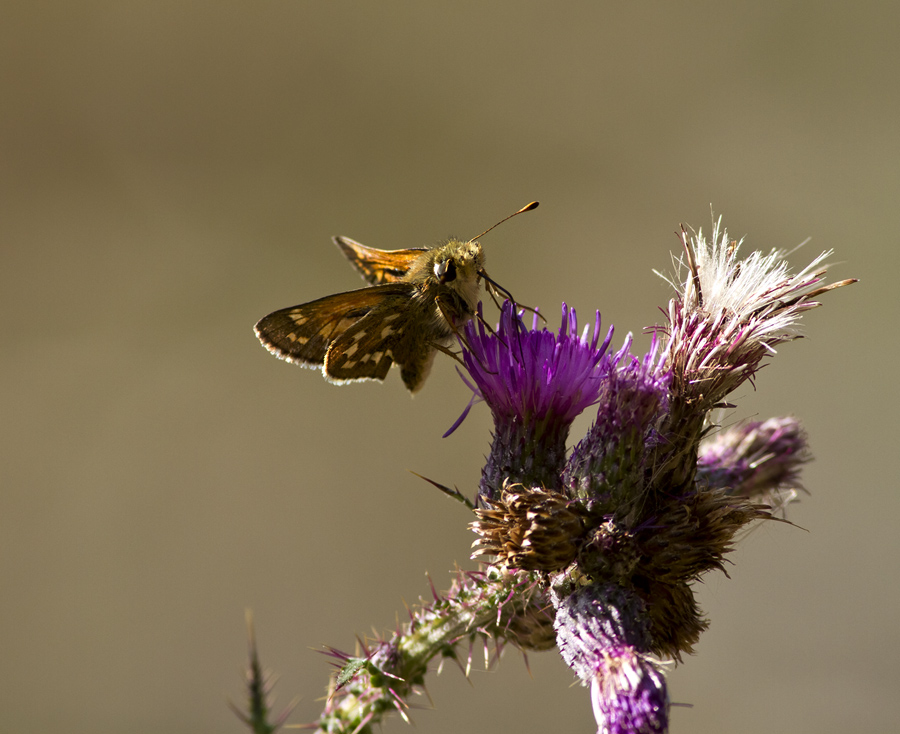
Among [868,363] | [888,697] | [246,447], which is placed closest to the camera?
[888,697]

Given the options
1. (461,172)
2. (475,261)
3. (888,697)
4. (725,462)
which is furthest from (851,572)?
(461,172)

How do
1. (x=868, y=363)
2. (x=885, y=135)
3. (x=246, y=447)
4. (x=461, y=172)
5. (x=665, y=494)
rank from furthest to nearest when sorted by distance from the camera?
(x=461, y=172), (x=885, y=135), (x=246, y=447), (x=868, y=363), (x=665, y=494)

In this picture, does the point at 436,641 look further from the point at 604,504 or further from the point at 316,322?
the point at 316,322

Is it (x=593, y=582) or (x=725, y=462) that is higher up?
(x=725, y=462)

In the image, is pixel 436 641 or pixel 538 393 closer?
pixel 436 641

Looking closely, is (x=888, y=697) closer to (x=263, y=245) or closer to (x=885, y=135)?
(x=885, y=135)

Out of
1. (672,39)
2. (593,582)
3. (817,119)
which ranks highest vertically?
(672,39)

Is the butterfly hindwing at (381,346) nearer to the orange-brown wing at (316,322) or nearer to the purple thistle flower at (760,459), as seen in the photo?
the orange-brown wing at (316,322)

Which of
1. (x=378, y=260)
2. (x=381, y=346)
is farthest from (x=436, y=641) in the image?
(x=378, y=260)
